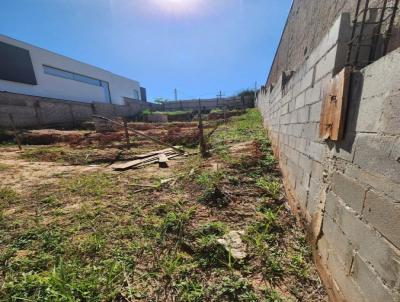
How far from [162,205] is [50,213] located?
1759 millimetres

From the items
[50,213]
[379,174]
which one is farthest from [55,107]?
[379,174]

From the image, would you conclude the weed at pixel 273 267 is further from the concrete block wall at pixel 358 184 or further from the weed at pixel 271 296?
the concrete block wall at pixel 358 184

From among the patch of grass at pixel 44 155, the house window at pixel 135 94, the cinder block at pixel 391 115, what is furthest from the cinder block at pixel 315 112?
the house window at pixel 135 94

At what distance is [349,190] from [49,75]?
74.7 feet

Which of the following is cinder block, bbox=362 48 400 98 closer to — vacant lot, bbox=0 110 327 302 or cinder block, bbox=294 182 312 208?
cinder block, bbox=294 182 312 208

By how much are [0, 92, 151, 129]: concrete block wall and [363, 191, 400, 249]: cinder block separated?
12.7 m

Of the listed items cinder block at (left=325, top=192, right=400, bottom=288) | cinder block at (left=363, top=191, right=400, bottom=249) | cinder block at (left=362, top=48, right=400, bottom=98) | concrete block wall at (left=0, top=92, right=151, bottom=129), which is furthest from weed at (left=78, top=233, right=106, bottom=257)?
concrete block wall at (left=0, top=92, right=151, bottom=129)

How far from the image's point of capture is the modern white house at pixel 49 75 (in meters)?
14.8

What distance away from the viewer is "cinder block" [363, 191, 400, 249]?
993 millimetres

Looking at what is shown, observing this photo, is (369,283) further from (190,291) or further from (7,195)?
(7,195)

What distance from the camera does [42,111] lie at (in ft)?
49.4

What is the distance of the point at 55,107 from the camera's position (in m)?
16.0

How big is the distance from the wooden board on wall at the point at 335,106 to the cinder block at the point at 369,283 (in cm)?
85

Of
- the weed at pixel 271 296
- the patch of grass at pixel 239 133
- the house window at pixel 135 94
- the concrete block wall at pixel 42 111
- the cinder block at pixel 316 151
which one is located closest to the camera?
the weed at pixel 271 296
